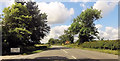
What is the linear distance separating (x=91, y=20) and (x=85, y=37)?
8444 millimetres

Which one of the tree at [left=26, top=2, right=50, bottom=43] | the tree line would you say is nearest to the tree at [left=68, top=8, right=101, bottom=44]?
the tree line

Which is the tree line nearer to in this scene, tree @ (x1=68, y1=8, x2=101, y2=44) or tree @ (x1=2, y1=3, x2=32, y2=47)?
tree @ (x1=68, y1=8, x2=101, y2=44)

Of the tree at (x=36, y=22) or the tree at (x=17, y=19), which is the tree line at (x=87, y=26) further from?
the tree at (x=17, y=19)

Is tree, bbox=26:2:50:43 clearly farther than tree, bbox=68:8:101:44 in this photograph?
No

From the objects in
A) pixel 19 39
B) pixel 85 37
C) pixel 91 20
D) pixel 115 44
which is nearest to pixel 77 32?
pixel 85 37

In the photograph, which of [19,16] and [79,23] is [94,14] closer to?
[79,23]

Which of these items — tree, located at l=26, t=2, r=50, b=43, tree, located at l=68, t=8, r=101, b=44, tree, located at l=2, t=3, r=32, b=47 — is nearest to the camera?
tree, located at l=2, t=3, r=32, b=47

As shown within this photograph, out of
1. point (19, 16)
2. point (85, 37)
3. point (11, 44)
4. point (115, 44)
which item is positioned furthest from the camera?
point (85, 37)

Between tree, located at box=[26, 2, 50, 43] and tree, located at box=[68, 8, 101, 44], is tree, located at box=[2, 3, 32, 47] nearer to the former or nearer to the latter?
tree, located at box=[26, 2, 50, 43]

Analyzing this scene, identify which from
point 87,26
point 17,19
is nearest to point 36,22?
point 17,19

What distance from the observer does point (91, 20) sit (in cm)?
5834

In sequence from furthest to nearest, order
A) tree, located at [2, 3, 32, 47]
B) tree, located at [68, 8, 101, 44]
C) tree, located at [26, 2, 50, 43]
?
tree, located at [68, 8, 101, 44] → tree, located at [26, 2, 50, 43] → tree, located at [2, 3, 32, 47]

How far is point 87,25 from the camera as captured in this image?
5791 cm

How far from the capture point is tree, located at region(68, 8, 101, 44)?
184 feet
